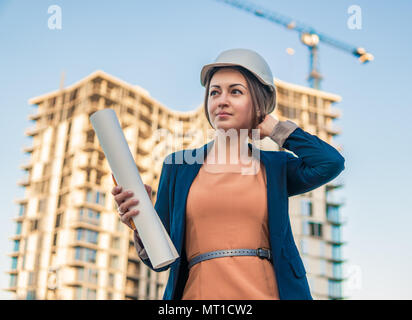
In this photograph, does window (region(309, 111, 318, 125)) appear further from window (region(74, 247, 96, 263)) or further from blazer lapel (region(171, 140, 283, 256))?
blazer lapel (region(171, 140, 283, 256))

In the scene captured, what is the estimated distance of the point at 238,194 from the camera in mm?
2131

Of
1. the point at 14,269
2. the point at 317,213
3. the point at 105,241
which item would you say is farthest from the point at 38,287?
the point at 317,213

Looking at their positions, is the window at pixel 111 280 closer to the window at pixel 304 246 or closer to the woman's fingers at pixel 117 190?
the window at pixel 304 246

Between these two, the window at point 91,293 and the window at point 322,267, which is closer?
the window at point 91,293

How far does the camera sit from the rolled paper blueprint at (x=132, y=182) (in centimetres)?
184

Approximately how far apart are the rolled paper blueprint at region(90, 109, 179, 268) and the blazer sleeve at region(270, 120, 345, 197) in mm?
655

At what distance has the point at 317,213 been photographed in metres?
57.7

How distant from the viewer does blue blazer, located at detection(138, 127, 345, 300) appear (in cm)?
201

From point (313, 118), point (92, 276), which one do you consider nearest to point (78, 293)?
point (92, 276)

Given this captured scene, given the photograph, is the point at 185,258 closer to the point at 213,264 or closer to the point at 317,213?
the point at 213,264

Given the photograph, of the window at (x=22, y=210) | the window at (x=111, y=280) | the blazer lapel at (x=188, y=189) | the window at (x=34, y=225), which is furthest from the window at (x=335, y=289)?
the blazer lapel at (x=188, y=189)

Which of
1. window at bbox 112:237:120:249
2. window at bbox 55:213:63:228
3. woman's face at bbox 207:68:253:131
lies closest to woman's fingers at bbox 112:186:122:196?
woman's face at bbox 207:68:253:131

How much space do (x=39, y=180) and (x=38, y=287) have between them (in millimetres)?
11561

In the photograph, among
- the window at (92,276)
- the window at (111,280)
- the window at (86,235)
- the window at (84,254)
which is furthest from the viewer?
the window at (86,235)
